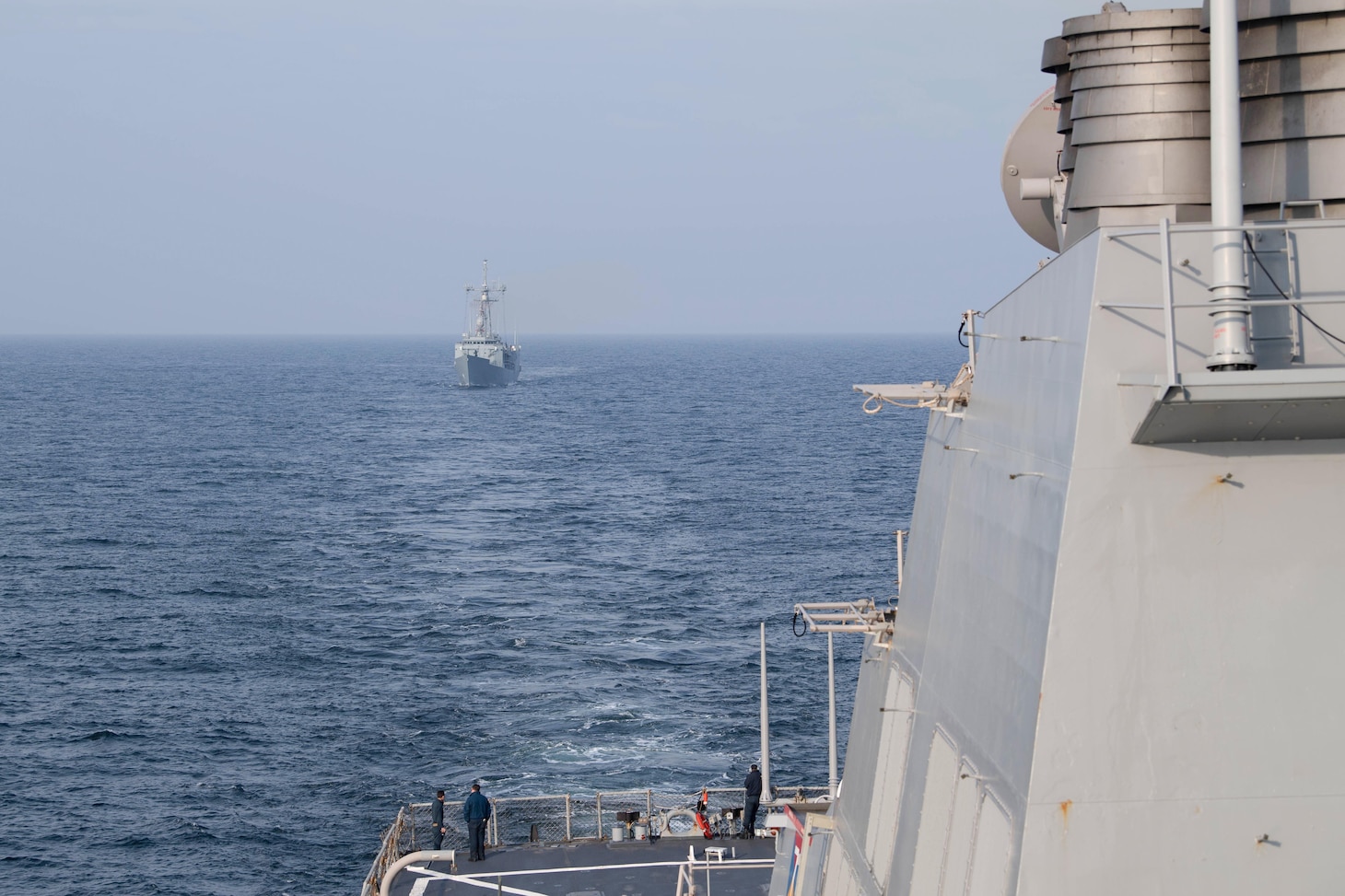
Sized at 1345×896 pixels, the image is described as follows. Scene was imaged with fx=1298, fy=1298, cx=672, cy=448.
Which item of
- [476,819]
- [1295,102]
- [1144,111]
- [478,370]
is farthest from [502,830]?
[478,370]

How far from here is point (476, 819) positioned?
76.7 feet

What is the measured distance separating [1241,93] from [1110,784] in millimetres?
4007

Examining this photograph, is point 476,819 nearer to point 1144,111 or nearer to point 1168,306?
point 1144,111

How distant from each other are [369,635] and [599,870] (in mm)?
34400

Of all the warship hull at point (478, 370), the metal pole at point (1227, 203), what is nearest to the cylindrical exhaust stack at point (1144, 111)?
the metal pole at point (1227, 203)

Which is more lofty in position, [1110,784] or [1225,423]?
[1225,423]

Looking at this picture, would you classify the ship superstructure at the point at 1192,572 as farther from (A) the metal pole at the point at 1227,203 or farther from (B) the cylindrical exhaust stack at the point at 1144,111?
(B) the cylindrical exhaust stack at the point at 1144,111

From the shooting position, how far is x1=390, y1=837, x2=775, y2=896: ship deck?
2186 centimetres

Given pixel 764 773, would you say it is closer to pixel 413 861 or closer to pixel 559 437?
pixel 413 861

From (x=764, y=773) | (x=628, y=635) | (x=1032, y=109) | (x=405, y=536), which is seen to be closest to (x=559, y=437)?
(x=405, y=536)

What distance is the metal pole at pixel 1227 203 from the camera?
240 inches

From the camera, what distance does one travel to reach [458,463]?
111m

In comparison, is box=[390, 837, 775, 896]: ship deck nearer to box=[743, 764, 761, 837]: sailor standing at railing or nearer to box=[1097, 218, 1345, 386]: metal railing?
box=[743, 764, 761, 837]: sailor standing at railing

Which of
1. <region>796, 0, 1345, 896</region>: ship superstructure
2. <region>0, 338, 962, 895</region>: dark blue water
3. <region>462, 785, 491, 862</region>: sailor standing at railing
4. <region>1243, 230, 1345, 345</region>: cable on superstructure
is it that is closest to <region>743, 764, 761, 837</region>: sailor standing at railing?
<region>462, 785, 491, 862</region>: sailor standing at railing
